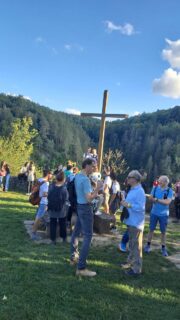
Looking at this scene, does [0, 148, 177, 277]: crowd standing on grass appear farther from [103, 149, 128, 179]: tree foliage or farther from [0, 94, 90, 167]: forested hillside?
[0, 94, 90, 167]: forested hillside

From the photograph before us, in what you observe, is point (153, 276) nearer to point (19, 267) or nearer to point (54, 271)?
point (54, 271)

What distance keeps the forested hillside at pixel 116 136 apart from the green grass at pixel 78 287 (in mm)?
85075

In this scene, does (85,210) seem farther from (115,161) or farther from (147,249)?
(115,161)

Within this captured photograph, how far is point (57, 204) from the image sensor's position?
815 cm

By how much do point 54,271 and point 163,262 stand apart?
2380 mm

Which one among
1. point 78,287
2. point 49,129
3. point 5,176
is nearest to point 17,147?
point 5,176

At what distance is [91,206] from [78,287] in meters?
1.21

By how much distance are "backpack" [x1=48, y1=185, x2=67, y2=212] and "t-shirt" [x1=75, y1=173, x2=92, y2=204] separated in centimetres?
199

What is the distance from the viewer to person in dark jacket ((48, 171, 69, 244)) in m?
8.16

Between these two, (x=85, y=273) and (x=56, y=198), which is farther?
(x=56, y=198)

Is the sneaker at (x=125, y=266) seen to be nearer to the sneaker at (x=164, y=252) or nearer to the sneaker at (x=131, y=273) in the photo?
the sneaker at (x=131, y=273)

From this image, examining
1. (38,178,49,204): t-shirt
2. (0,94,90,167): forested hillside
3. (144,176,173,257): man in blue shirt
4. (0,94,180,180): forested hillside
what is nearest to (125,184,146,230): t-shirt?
(144,176,173,257): man in blue shirt

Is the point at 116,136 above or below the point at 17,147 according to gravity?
above

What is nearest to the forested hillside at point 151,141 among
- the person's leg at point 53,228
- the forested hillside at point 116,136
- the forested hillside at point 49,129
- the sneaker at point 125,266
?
the forested hillside at point 116,136
